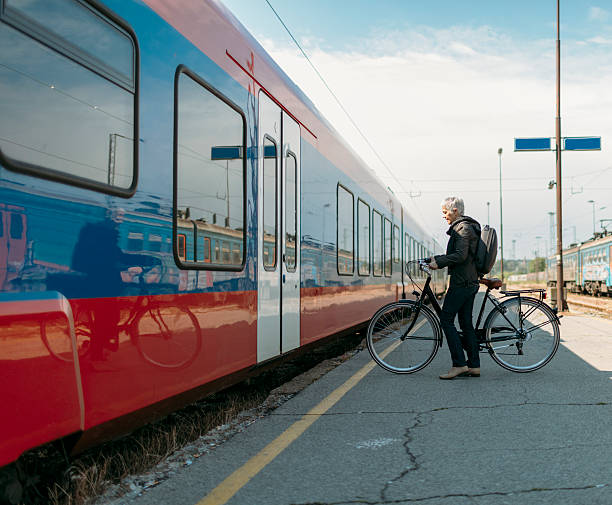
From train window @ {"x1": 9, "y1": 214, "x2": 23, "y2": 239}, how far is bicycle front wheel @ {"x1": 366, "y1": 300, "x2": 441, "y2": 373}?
17.3 ft

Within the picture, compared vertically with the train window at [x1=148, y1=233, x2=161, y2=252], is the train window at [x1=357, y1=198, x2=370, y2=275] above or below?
above

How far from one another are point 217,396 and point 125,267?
3.37m

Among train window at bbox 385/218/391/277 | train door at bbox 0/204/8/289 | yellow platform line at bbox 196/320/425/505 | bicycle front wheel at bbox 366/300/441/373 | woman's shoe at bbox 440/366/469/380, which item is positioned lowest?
yellow platform line at bbox 196/320/425/505

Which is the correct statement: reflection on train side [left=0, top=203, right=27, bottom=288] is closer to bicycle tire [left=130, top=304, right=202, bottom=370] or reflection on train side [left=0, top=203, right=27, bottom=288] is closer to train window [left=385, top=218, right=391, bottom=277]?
bicycle tire [left=130, top=304, right=202, bottom=370]

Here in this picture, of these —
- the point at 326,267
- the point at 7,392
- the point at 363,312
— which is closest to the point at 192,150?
the point at 7,392

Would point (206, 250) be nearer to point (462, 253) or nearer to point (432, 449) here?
point (432, 449)

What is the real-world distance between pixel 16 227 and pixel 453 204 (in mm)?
5511

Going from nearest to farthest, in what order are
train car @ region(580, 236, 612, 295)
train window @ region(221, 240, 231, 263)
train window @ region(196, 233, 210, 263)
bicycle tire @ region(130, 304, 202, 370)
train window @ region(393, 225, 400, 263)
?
bicycle tire @ region(130, 304, 202, 370) < train window @ region(196, 233, 210, 263) < train window @ region(221, 240, 231, 263) < train window @ region(393, 225, 400, 263) < train car @ region(580, 236, 612, 295)

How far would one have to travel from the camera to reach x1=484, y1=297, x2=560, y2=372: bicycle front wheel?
753 centimetres

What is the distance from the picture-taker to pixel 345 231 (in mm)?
10039

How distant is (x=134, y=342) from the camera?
3.74 metres

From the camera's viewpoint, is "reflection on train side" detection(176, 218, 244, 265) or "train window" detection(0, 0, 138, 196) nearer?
"train window" detection(0, 0, 138, 196)

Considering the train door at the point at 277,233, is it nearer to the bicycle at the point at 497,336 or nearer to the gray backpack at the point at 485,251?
the bicycle at the point at 497,336

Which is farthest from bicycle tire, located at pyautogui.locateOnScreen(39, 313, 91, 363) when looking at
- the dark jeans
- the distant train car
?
the distant train car
